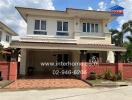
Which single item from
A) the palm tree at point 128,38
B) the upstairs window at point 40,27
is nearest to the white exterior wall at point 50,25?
the upstairs window at point 40,27

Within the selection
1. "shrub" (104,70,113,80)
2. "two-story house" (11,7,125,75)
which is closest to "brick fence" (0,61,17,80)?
"two-story house" (11,7,125,75)

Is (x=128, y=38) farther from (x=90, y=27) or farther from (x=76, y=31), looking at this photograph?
(x=76, y=31)

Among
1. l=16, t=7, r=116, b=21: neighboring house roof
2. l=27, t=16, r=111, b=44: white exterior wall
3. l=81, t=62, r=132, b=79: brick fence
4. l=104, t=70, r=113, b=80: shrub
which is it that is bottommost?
l=104, t=70, r=113, b=80: shrub

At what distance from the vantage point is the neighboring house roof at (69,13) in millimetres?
22688

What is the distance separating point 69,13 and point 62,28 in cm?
190

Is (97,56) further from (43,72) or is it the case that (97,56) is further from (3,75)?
(3,75)

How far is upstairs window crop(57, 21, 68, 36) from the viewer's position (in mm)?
23938

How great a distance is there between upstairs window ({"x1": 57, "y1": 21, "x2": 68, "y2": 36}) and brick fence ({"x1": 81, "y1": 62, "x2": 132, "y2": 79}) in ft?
16.5

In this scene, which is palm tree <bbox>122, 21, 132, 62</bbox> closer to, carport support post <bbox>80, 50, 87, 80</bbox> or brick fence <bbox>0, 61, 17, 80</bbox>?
carport support post <bbox>80, 50, 87, 80</bbox>

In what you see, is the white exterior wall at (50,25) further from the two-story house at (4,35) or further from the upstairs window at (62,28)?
the two-story house at (4,35)

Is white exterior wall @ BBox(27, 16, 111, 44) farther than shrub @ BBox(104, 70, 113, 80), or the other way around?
white exterior wall @ BBox(27, 16, 111, 44)

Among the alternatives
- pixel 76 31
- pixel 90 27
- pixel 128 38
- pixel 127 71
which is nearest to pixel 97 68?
pixel 127 71

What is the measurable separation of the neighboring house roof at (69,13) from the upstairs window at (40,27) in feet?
3.04

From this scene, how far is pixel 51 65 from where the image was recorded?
26.7 metres
